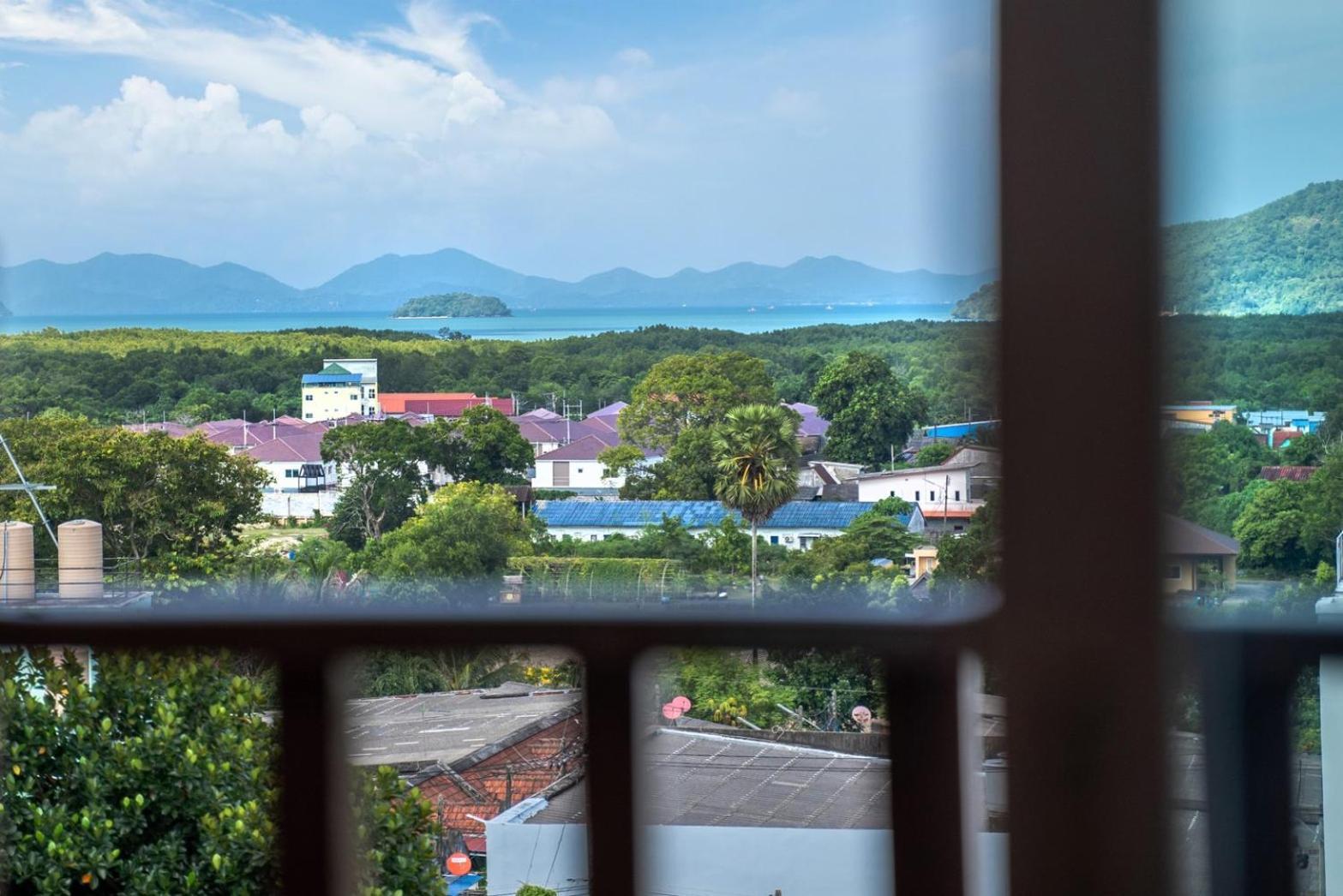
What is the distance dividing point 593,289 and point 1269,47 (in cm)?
85

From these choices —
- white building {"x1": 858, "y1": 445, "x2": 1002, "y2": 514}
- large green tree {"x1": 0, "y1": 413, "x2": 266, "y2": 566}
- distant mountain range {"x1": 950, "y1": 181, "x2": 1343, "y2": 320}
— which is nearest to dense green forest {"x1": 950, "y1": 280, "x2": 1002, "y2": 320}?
distant mountain range {"x1": 950, "y1": 181, "x2": 1343, "y2": 320}

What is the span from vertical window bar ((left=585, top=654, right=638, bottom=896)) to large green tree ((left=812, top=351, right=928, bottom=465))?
0.44 meters

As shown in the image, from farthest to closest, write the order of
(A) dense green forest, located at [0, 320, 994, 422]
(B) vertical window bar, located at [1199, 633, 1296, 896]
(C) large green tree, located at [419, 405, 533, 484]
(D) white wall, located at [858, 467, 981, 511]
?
(C) large green tree, located at [419, 405, 533, 484]
(A) dense green forest, located at [0, 320, 994, 422]
(D) white wall, located at [858, 467, 981, 511]
(B) vertical window bar, located at [1199, 633, 1296, 896]

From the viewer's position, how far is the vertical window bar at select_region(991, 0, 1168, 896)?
3.09 ft

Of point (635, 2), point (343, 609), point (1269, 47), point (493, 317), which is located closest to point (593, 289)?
point (493, 317)

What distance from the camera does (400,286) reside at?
1.68 m

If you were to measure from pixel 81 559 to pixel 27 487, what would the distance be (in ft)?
0.64

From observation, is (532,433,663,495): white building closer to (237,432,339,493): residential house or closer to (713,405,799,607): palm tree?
(713,405,799,607): palm tree

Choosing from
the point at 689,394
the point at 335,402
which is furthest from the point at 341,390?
the point at 689,394

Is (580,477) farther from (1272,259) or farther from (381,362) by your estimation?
(1272,259)

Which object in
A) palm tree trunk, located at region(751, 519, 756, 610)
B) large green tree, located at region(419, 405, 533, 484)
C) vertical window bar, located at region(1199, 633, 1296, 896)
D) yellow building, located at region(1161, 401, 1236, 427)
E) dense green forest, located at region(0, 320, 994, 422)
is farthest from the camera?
large green tree, located at region(419, 405, 533, 484)

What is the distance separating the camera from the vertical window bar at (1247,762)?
94cm

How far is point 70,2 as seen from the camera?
1.79 m

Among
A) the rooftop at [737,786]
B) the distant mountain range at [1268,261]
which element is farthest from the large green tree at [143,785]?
the distant mountain range at [1268,261]
